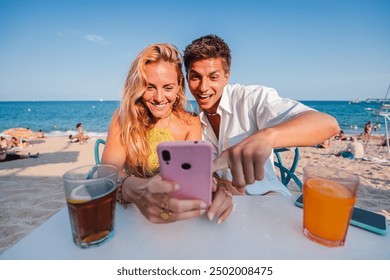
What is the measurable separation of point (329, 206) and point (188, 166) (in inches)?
20.8

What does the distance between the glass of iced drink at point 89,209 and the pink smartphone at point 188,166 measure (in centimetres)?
23

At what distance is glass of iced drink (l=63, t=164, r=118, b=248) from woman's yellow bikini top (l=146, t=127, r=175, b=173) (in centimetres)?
111

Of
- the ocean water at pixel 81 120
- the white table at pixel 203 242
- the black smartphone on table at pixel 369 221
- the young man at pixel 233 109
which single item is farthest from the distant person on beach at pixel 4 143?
the black smartphone on table at pixel 369 221

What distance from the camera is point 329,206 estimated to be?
2.53ft

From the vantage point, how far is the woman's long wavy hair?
69.5 inches

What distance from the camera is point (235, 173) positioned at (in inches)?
34.3

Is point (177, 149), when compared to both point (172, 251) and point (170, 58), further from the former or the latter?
point (170, 58)

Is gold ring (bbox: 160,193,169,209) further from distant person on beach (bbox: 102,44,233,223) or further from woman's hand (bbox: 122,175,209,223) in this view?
distant person on beach (bbox: 102,44,233,223)

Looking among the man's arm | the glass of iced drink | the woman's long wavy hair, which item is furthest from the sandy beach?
the man's arm

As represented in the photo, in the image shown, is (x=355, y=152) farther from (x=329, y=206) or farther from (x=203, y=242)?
(x=203, y=242)

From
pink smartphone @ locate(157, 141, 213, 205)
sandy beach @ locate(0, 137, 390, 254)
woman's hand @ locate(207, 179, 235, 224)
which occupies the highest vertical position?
pink smartphone @ locate(157, 141, 213, 205)

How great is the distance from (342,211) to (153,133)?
1571 mm

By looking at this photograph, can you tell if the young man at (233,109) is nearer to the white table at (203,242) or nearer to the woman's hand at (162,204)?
the white table at (203,242)

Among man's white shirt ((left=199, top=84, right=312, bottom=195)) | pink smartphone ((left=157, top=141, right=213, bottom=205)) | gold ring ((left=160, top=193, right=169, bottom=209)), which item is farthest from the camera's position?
man's white shirt ((left=199, top=84, right=312, bottom=195))
